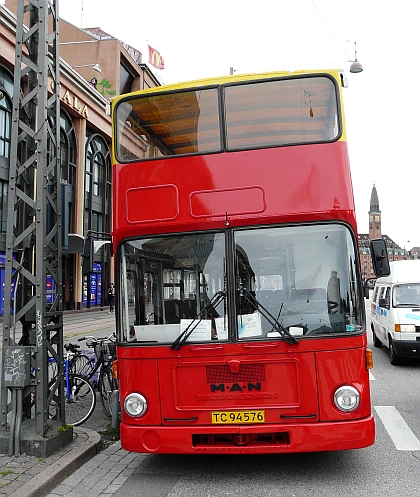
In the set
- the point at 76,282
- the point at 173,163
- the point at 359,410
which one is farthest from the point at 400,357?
the point at 76,282

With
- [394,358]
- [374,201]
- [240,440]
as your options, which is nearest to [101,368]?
[240,440]

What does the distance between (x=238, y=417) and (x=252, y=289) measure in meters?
1.10

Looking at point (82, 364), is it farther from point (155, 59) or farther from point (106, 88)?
point (155, 59)

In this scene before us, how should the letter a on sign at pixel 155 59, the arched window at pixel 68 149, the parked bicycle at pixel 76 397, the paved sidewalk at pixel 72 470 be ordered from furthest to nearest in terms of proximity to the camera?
1. the letter a on sign at pixel 155 59
2. the arched window at pixel 68 149
3. the parked bicycle at pixel 76 397
4. the paved sidewalk at pixel 72 470

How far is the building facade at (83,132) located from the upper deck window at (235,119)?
2151 cm

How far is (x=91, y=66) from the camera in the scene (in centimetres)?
4003

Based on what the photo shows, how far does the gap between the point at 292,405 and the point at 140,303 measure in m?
1.64

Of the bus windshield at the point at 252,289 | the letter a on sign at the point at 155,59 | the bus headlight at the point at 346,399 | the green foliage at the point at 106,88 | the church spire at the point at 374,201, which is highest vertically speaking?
the church spire at the point at 374,201

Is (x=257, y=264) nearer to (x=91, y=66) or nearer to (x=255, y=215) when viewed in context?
(x=255, y=215)

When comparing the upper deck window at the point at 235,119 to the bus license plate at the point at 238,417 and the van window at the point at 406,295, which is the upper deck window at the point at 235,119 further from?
the van window at the point at 406,295

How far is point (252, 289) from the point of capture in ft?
16.9

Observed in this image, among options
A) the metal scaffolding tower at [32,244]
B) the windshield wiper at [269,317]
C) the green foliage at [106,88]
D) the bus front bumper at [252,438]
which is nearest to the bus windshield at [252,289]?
the windshield wiper at [269,317]

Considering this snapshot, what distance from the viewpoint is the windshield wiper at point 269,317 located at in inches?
197

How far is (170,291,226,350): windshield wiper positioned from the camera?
5.15 m
